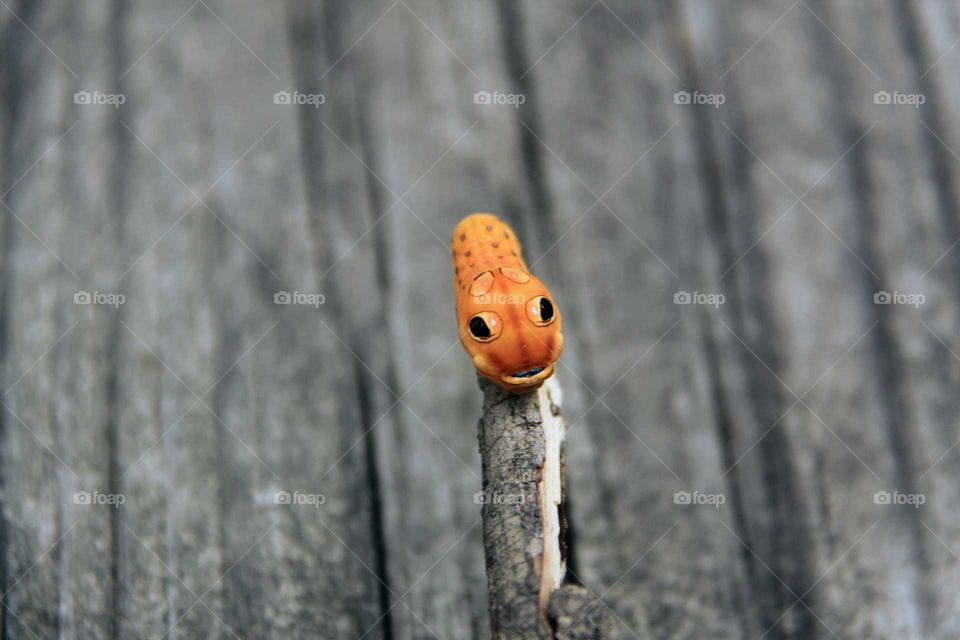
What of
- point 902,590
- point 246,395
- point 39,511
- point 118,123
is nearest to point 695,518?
point 902,590

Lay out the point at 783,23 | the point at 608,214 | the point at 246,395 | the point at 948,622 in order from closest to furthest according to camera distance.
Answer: the point at 948,622 < the point at 246,395 < the point at 608,214 < the point at 783,23

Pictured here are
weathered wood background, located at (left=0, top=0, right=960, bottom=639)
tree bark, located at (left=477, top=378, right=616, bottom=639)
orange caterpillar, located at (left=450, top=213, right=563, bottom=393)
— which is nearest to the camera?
tree bark, located at (left=477, top=378, right=616, bottom=639)

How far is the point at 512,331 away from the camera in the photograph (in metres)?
1.33

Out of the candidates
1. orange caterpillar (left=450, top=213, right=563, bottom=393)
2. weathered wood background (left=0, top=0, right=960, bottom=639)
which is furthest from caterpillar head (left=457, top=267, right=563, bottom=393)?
weathered wood background (left=0, top=0, right=960, bottom=639)

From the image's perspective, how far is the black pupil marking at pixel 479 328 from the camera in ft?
4.39

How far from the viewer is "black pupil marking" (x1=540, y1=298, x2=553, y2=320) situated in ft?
4.44

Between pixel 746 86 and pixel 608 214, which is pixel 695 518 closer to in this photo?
pixel 608 214

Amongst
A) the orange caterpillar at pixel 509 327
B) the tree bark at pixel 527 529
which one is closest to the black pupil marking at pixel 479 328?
the orange caterpillar at pixel 509 327

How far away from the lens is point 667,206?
207 cm

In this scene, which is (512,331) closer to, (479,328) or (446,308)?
(479,328)

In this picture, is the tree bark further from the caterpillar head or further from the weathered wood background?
the weathered wood background

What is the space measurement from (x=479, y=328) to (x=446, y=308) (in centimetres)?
65

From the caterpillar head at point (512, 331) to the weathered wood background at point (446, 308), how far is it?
58cm

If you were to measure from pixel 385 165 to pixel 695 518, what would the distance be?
102 cm
